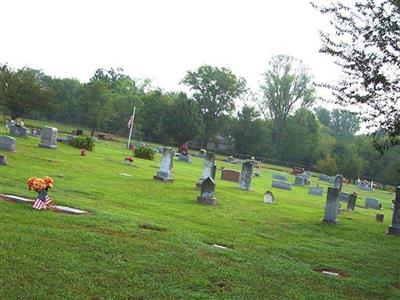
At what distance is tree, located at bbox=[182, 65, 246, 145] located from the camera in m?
83.9

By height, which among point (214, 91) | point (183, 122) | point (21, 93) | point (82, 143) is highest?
point (214, 91)

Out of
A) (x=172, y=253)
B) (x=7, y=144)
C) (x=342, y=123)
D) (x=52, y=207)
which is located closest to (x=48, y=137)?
(x=7, y=144)

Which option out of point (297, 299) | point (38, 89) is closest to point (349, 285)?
point (297, 299)

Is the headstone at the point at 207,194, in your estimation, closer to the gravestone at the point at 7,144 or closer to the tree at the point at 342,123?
the gravestone at the point at 7,144

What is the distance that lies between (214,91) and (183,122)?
16.1 m

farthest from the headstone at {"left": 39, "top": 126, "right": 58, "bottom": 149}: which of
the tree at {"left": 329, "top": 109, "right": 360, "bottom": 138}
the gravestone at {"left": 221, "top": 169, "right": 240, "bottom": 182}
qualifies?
the tree at {"left": 329, "top": 109, "right": 360, "bottom": 138}

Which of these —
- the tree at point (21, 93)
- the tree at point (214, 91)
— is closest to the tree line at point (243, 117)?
the tree at point (214, 91)

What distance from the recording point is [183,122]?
70.3 metres

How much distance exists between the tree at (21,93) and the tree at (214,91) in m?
36.5

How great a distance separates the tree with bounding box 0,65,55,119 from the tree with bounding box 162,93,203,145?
75.4 ft

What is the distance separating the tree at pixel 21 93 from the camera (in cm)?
4759

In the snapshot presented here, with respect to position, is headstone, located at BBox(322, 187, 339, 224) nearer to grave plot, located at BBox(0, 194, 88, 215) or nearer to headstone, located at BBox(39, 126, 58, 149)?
grave plot, located at BBox(0, 194, 88, 215)

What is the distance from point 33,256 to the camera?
255 inches

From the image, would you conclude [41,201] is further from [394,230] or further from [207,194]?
[394,230]
